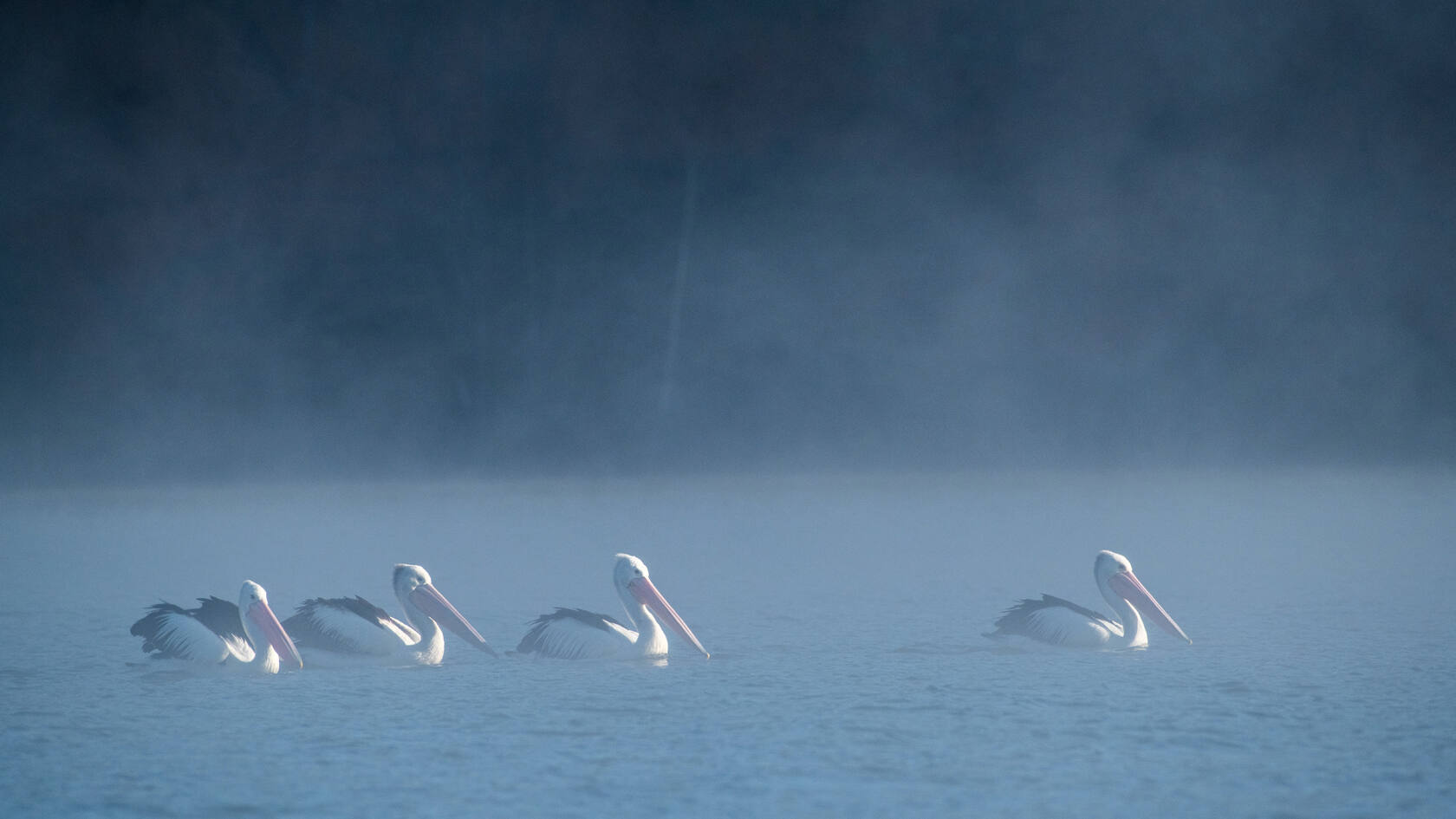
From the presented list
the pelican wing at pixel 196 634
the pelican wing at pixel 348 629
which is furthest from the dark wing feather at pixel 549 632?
the pelican wing at pixel 196 634

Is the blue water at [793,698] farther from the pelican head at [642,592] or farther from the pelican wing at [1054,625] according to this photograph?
the pelican head at [642,592]

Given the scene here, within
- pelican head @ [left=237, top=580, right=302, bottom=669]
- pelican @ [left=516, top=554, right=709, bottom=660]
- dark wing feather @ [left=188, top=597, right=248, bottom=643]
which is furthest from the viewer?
pelican @ [left=516, top=554, right=709, bottom=660]

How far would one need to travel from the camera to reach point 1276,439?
34594 millimetres

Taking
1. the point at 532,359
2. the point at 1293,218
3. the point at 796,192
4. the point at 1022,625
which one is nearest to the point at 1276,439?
the point at 1293,218

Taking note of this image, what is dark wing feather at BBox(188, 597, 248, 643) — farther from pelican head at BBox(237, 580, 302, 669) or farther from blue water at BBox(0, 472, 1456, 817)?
blue water at BBox(0, 472, 1456, 817)

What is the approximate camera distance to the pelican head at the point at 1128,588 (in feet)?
28.2

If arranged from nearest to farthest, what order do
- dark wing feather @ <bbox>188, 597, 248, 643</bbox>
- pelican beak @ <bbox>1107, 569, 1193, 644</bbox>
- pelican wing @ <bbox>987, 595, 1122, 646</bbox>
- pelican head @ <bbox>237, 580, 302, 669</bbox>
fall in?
1. pelican head @ <bbox>237, 580, 302, 669</bbox>
2. dark wing feather @ <bbox>188, 597, 248, 643</bbox>
3. pelican wing @ <bbox>987, 595, 1122, 646</bbox>
4. pelican beak @ <bbox>1107, 569, 1193, 644</bbox>

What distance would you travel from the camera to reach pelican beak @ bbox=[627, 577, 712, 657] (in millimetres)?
8375

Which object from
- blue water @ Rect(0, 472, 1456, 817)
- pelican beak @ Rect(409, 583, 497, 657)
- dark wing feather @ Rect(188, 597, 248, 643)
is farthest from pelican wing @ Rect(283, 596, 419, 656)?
pelican beak @ Rect(409, 583, 497, 657)

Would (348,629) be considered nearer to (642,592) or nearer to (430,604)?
(430,604)

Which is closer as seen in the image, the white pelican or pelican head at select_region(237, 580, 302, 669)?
pelican head at select_region(237, 580, 302, 669)

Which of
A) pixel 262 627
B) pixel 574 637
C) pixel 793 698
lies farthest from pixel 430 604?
pixel 793 698

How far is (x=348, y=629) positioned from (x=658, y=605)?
5.19ft

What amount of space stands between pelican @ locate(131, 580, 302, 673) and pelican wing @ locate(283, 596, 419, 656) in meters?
0.15
